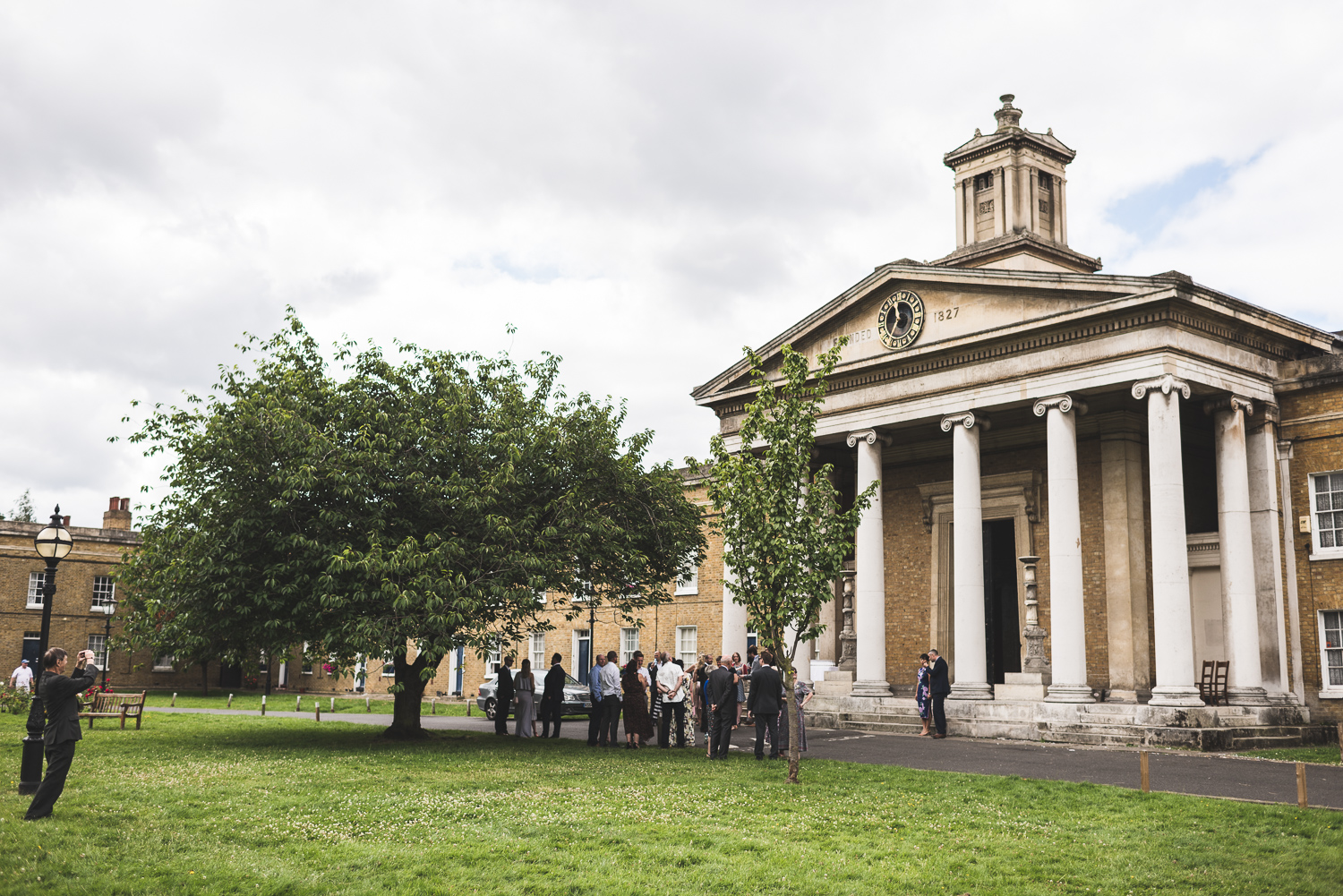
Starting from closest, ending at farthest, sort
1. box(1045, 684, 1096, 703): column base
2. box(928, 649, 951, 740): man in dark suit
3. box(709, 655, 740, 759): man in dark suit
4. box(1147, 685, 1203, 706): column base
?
box(709, 655, 740, 759): man in dark suit
box(1147, 685, 1203, 706): column base
box(1045, 684, 1096, 703): column base
box(928, 649, 951, 740): man in dark suit

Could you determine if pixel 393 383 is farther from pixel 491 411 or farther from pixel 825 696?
pixel 825 696

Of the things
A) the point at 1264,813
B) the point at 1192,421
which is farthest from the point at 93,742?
the point at 1192,421

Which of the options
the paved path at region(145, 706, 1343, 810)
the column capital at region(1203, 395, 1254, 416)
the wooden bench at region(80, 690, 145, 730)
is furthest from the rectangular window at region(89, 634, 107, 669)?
the column capital at region(1203, 395, 1254, 416)

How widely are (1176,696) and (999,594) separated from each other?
814 centimetres

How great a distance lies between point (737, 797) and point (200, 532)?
34.2ft

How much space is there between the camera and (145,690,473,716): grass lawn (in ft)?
110

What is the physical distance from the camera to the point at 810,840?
9758 millimetres

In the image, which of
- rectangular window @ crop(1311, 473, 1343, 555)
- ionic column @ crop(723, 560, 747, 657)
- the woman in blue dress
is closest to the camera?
the woman in blue dress

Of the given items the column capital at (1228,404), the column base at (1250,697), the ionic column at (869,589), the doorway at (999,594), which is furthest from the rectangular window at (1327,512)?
the ionic column at (869,589)

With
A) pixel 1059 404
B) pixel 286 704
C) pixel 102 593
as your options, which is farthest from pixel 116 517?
pixel 1059 404

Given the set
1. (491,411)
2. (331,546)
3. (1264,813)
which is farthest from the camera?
(491,411)

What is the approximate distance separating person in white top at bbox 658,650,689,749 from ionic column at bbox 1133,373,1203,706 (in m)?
8.39

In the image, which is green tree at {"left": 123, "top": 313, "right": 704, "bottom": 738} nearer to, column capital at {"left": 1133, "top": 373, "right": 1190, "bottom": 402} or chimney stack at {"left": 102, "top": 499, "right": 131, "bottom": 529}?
column capital at {"left": 1133, "top": 373, "right": 1190, "bottom": 402}

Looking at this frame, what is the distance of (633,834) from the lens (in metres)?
9.88
